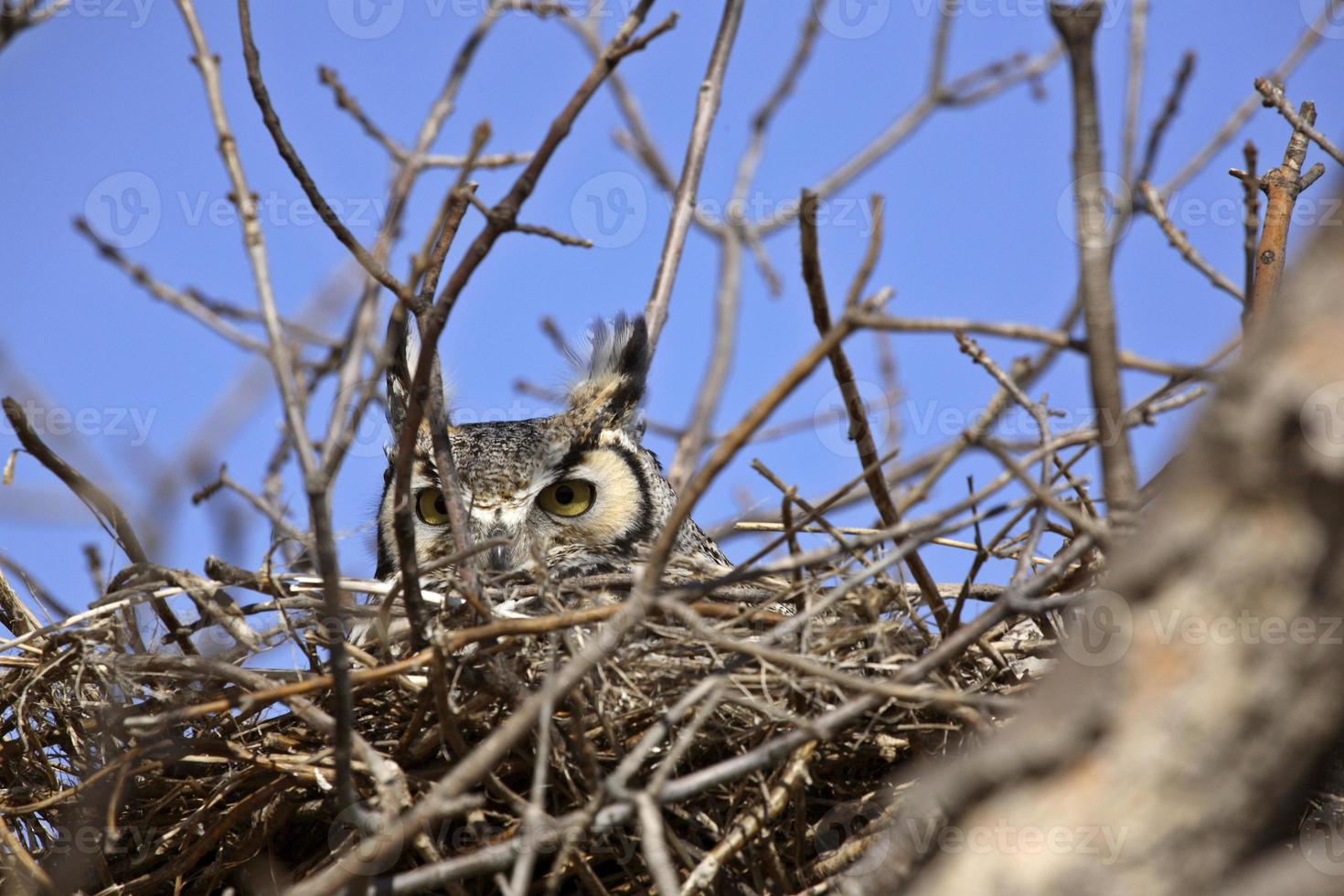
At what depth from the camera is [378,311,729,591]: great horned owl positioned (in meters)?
3.38

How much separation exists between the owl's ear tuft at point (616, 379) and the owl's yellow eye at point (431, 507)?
53cm

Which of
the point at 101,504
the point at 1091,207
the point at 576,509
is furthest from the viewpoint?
the point at 576,509

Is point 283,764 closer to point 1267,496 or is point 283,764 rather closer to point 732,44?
point 1267,496

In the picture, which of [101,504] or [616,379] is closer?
[101,504]

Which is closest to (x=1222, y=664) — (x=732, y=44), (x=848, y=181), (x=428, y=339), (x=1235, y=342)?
(x=1235, y=342)

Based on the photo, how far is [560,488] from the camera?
140 inches
